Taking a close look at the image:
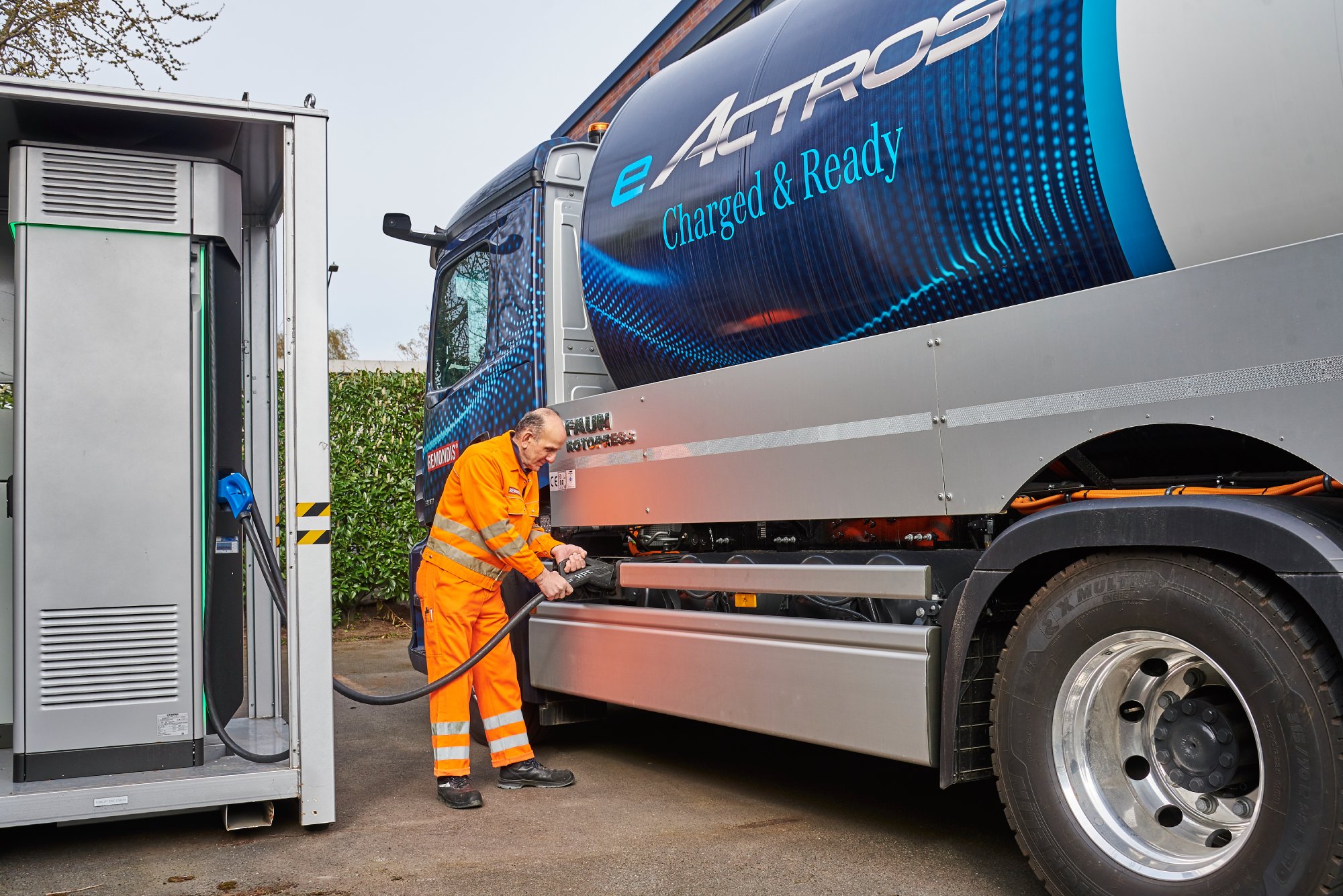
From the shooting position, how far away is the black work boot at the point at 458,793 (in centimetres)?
457

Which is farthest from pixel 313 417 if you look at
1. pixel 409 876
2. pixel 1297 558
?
pixel 1297 558

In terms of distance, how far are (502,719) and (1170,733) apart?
2922 millimetres

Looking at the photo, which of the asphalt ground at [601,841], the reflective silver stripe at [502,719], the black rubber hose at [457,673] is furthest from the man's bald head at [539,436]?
the asphalt ground at [601,841]

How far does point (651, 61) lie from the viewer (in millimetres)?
11266

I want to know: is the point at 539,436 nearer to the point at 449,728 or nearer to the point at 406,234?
the point at 449,728

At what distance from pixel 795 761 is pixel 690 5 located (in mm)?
7445

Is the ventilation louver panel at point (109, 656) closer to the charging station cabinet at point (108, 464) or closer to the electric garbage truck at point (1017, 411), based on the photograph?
the charging station cabinet at point (108, 464)

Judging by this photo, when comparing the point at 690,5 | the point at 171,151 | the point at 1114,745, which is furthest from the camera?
the point at 690,5

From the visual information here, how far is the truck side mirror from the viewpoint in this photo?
6.15 meters

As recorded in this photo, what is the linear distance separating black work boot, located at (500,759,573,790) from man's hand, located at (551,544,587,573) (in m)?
0.88

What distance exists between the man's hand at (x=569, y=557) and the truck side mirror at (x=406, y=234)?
229 cm

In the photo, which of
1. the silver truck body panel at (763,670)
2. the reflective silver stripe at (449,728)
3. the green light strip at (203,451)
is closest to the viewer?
the silver truck body panel at (763,670)

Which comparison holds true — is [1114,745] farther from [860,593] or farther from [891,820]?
[891,820]

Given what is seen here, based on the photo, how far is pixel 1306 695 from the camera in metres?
2.39
